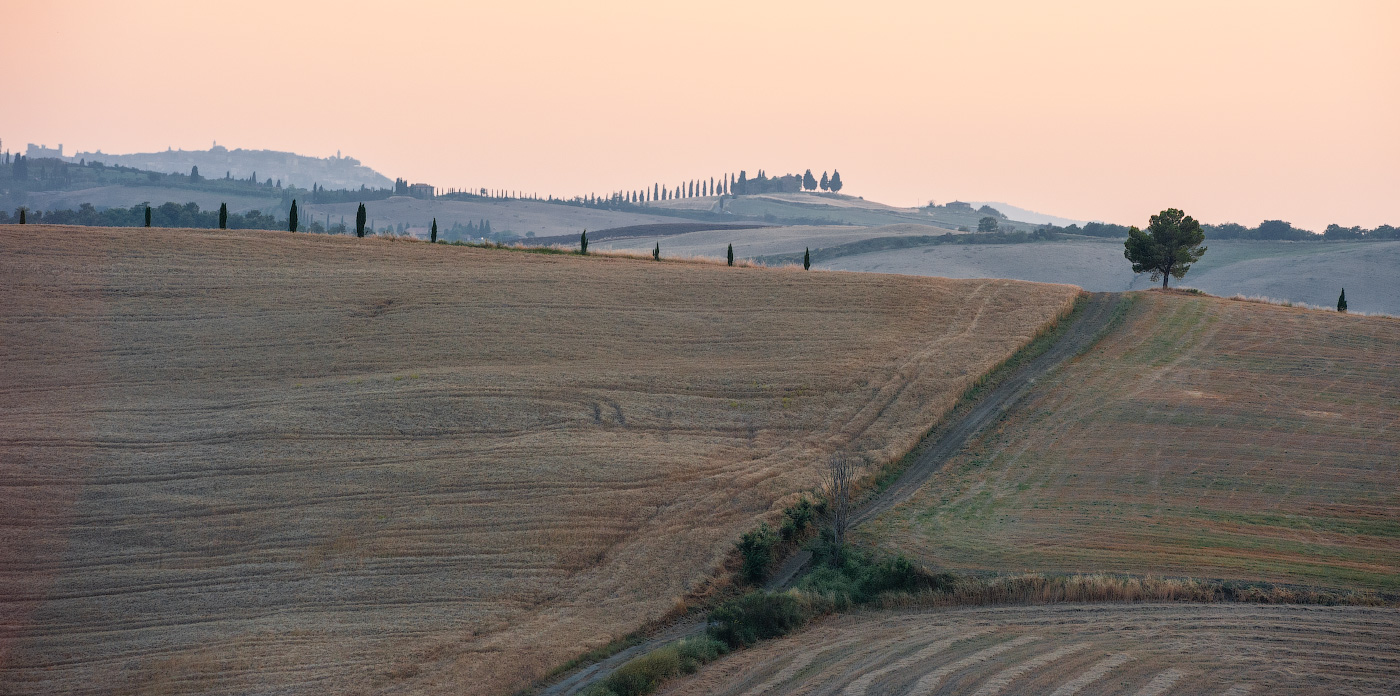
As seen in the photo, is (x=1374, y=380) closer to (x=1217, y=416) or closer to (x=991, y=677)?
(x=1217, y=416)

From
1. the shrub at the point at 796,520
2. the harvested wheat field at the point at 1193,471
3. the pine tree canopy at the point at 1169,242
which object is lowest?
the shrub at the point at 796,520

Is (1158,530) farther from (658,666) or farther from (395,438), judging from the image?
(395,438)

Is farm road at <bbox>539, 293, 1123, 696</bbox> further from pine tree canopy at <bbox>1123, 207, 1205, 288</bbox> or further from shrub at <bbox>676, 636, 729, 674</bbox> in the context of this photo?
pine tree canopy at <bbox>1123, 207, 1205, 288</bbox>

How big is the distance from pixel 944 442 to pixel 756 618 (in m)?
13.4

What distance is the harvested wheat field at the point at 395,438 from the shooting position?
760 inches

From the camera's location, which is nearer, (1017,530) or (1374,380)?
(1017,530)

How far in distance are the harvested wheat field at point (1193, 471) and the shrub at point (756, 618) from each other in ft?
13.6

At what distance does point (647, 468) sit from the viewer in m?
26.9

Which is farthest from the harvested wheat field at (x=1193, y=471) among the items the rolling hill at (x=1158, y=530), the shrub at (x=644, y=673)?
the shrub at (x=644, y=673)

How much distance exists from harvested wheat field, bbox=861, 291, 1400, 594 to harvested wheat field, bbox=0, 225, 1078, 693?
397 centimetres

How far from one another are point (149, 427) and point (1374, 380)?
134 ft

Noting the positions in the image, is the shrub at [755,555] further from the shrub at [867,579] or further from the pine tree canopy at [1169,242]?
the pine tree canopy at [1169,242]

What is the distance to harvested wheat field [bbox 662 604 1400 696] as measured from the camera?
14.7 m

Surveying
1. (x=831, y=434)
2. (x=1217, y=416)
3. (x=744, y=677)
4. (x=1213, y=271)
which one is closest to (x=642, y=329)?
(x=831, y=434)
